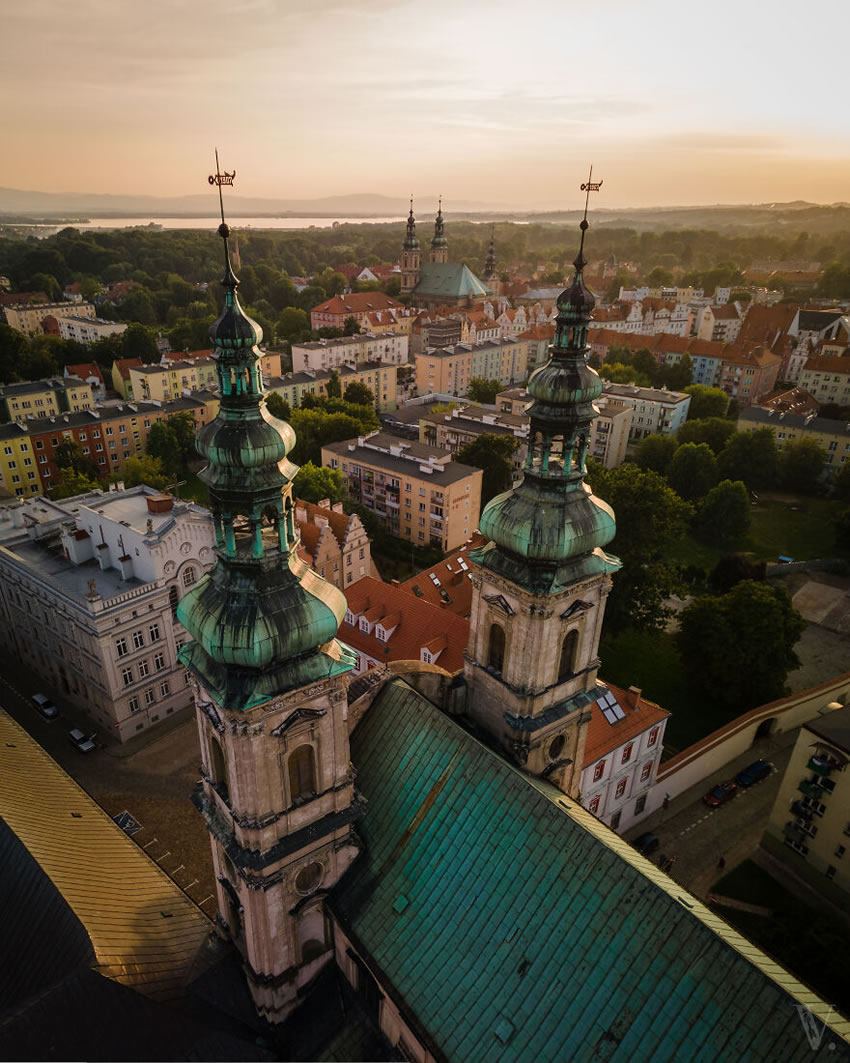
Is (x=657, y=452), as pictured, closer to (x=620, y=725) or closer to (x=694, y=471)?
(x=694, y=471)

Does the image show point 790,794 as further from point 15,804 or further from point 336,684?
point 15,804

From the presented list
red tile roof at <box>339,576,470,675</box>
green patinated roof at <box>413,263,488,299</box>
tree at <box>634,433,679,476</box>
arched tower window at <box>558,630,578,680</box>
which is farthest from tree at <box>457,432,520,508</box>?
green patinated roof at <box>413,263,488,299</box>

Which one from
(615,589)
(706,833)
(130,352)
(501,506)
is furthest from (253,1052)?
(130,352)

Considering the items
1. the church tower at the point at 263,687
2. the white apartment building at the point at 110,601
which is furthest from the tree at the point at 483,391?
the church tower at the point at 263,687

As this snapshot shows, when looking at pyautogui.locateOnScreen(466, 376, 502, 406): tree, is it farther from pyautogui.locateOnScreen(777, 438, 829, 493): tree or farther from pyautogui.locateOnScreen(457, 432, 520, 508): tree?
pyautogui.locateOnScreen(777, 438, 829, 493): tree

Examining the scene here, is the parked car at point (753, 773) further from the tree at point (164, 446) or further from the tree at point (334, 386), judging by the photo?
the tree at point (334, 386)

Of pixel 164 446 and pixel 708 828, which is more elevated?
pixel 164 446

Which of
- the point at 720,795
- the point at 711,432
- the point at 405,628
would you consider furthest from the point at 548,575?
the point at 711,432
